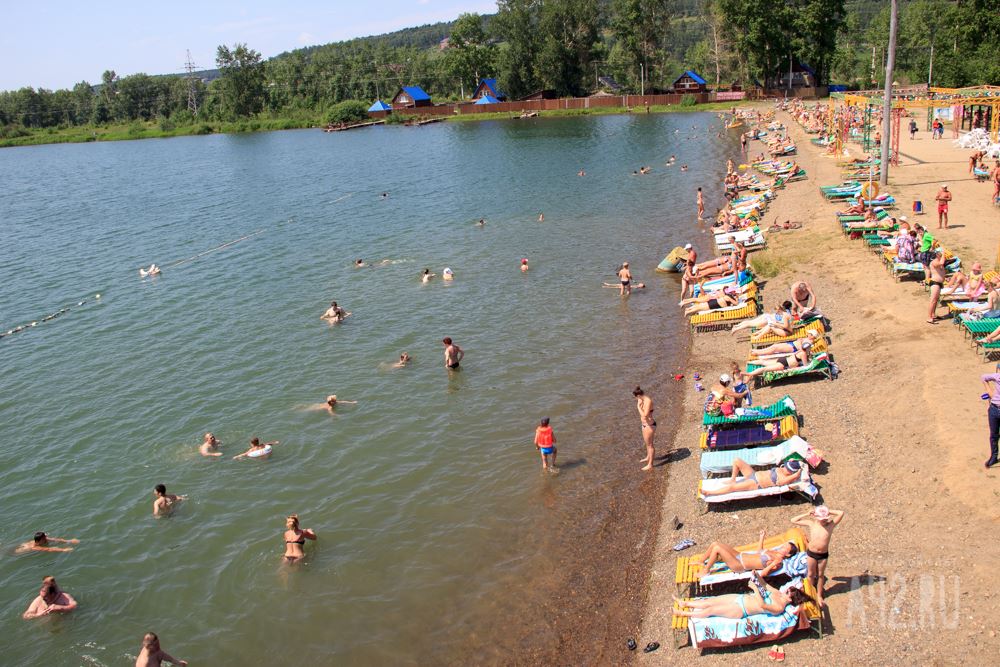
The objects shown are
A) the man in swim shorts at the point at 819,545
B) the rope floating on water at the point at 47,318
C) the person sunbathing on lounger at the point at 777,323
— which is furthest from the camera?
the rope floating on water at the point at 47,318

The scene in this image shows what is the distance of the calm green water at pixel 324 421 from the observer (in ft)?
39.4

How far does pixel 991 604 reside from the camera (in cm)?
875

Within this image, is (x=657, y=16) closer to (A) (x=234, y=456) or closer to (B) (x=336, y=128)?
(B) (x=336, y=128)

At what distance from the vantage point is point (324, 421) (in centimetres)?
1794

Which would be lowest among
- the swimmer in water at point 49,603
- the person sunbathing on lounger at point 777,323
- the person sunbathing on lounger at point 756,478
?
the swimmer in water at point 49,603

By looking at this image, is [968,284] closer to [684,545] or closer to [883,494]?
[883,494]

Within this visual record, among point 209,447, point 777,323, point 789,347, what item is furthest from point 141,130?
point 789,347

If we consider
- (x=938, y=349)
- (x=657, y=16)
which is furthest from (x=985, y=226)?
(x=657, y=16)

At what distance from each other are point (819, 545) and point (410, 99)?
124489 mm

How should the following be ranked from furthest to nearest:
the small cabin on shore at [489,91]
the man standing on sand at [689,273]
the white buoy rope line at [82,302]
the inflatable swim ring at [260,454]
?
the small cabin on shore at [489,91]
the white buoy rope line at [82,302]
the man standing on sand at [689,273]
the inflatable swim ring at [260,454]

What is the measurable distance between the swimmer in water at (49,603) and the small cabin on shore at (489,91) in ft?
379

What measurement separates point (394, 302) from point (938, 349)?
686 inches

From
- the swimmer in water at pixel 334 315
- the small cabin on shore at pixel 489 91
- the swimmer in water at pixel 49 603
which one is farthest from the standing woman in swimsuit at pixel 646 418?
the small cabin on shore at pixel 489 91

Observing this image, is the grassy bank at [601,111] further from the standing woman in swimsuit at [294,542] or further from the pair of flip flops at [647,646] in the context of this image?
the pair of flip flops at [647,646]
